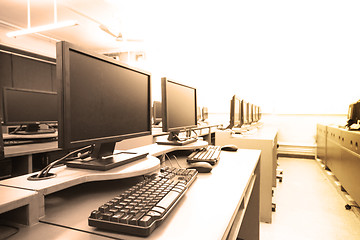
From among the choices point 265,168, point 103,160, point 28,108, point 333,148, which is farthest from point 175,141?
point 333,148

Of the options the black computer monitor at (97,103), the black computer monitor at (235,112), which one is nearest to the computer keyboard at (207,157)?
the black computer monitor at (97,103)

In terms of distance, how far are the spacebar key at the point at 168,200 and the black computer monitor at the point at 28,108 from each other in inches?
64.1

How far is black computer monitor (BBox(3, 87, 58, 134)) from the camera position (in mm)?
1955

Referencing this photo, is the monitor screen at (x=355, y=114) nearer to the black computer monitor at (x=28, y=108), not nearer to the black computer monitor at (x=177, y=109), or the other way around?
the black computer monitor at (x=177, y=109)

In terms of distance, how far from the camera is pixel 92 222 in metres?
0.53

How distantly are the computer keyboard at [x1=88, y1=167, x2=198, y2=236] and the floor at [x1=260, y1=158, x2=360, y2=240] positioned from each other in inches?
60.6

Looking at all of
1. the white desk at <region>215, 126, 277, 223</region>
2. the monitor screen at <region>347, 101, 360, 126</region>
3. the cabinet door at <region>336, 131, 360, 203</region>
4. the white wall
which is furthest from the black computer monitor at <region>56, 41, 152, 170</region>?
the white wall

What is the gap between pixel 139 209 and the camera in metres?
0.56

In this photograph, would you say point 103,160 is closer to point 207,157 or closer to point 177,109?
point 207,157

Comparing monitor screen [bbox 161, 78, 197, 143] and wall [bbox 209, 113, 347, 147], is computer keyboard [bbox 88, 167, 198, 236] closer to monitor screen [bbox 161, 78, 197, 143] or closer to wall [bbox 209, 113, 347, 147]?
monitor screen [bbox 161, 78, 197, 143]

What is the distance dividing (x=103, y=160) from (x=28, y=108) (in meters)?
1.65

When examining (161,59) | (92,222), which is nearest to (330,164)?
(92,222)

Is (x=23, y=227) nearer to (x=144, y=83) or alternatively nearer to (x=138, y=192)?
(x=138, y=192)

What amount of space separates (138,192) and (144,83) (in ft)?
2.00
